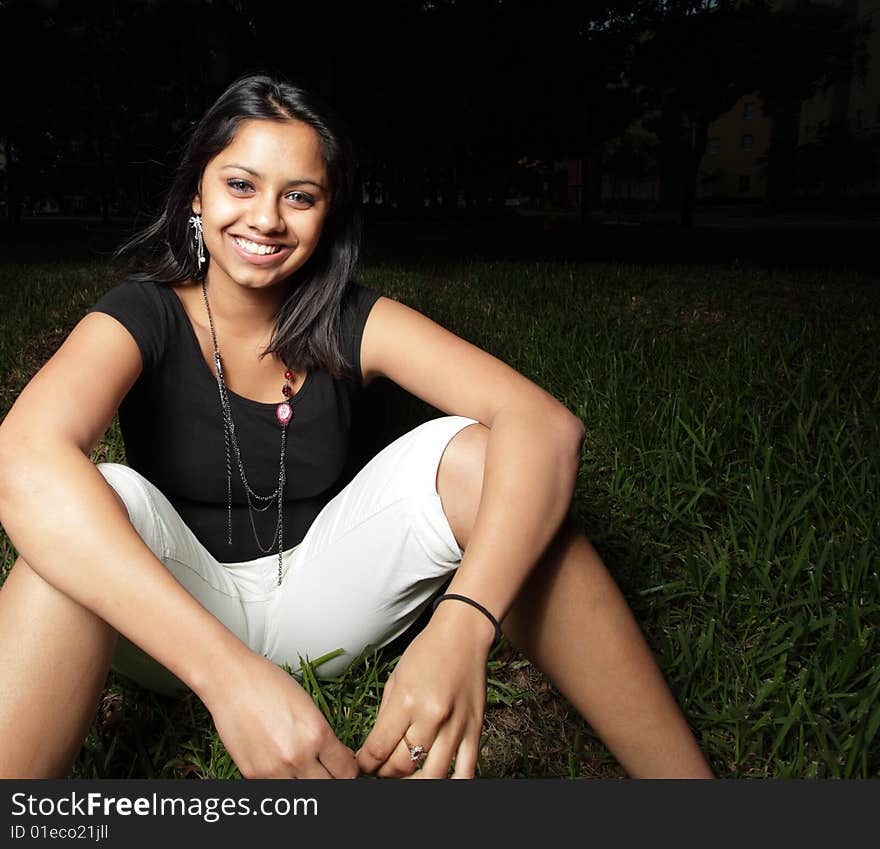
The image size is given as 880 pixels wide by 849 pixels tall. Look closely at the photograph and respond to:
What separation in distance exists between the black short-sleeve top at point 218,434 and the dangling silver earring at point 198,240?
0.33 ft

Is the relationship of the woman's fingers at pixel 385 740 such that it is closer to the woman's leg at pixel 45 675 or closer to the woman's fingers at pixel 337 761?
the woman's fingers at pixel 337 761

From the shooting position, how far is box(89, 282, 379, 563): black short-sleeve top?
1758 mm

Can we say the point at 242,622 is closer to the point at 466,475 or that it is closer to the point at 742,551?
the point at 466,475

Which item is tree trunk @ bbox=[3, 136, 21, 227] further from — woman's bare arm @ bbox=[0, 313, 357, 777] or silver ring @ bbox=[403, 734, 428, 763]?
silver ring @ bbox=[403, 734, 428, 763]

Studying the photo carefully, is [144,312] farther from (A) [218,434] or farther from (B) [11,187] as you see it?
(B) [11,187]

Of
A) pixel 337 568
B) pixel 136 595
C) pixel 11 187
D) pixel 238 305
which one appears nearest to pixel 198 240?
pixel 238 305

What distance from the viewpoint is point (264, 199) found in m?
1.71

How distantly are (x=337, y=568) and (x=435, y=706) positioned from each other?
436mm

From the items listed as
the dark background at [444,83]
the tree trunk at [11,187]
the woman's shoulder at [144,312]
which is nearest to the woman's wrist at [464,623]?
the woman's shoulder at [144,312]

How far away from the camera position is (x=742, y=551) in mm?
2295

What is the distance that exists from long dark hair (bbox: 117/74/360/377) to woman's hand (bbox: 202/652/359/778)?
2.64 feet

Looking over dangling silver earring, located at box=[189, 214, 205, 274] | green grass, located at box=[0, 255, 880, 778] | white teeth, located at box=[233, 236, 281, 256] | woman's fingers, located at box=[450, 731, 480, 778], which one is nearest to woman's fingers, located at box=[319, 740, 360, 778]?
woman's fingers, located at box=[450, 731, 480, 778]

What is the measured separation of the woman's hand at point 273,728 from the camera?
1166 mm

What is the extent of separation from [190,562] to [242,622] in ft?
0.65
